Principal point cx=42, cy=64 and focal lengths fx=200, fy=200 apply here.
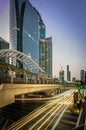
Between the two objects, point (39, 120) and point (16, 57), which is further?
point (16, 57)

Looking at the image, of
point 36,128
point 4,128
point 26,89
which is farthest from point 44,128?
point 26,89

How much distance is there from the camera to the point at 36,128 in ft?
91.7

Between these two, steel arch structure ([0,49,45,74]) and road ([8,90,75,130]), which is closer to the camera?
road ([8,90,75,130])

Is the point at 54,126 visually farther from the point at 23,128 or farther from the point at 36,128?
the point at 23,128

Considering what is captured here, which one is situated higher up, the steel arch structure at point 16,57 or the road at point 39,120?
the steel arch structure at point 16,57

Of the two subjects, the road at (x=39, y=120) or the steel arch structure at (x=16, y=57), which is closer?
the road at (x=39, y=120)

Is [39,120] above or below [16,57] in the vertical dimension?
below

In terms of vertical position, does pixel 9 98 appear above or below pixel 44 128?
above

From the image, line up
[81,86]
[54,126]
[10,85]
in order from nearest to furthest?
[54,126] → [10,85] → [81,86]

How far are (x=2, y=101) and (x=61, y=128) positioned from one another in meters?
13.7

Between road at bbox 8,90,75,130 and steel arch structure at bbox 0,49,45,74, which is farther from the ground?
steel arch structure at bbox 0,49,45,74

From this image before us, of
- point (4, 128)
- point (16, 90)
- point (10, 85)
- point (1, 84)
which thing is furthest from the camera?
point (16, 90)

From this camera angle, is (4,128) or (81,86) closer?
(4,128)

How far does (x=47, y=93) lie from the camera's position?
342 ft
